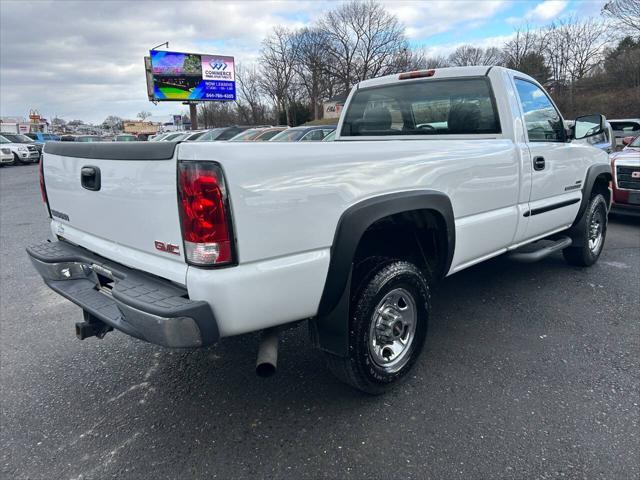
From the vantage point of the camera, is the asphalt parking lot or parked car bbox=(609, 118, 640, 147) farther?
parked car bbox=(609, 118, 640, 147)

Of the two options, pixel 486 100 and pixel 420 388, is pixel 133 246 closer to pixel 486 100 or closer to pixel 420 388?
pixel 420 388

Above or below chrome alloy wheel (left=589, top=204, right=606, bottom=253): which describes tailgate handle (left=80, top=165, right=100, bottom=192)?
above

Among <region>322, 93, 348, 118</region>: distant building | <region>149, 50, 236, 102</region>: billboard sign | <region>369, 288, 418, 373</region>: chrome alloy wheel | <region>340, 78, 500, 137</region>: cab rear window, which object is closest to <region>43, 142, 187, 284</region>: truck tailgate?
<region>369, 288, 418, 373</region>: chrome alloy wheel

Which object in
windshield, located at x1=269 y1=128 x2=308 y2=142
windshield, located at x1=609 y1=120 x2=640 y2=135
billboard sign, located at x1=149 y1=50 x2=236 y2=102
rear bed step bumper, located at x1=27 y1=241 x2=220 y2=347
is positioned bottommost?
rear bed step bumper, located at x1=27 y1=241 x2=220 y2=347

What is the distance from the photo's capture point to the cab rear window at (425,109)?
3684mm

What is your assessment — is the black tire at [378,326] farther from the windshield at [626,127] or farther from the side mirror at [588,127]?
the windshield at [626,127]

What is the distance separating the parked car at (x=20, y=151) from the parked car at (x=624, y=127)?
27.4 meters

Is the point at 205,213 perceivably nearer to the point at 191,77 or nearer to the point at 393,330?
the point at 393,330

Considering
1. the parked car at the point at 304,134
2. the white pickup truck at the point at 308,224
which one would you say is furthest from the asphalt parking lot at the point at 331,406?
the parked car at the point at 304,134

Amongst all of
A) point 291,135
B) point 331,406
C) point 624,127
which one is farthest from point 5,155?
point 624,127

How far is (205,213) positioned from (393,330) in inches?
57.6

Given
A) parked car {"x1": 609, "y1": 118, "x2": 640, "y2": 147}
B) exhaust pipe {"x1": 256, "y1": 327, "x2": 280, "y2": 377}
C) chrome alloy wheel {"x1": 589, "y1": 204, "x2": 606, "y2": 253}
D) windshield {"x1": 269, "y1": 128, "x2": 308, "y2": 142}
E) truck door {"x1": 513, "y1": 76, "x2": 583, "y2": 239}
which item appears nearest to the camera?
exhaust pipe {"x1": 256, "y1": 327, "x2": 280, "y2": 377}

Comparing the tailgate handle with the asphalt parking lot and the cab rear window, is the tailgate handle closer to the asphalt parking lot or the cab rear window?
the asphalt parking lot

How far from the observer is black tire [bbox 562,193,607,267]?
4.87 m
